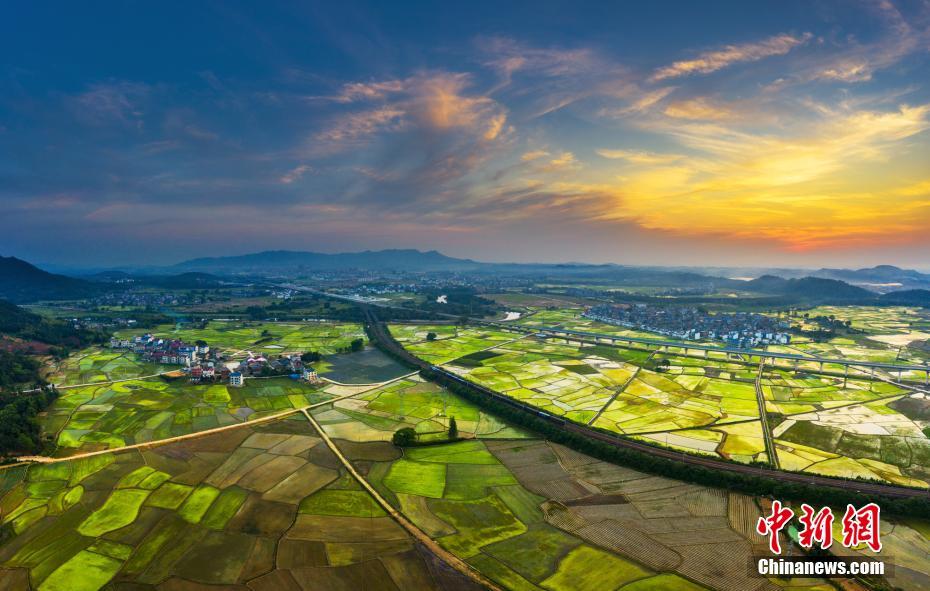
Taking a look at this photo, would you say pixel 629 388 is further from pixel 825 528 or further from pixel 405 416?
pixel 825 528

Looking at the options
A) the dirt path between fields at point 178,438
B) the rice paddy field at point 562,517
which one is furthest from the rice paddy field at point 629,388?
the dirt path between fields at point 178,438

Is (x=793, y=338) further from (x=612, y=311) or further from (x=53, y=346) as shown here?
(x=53, y=346)

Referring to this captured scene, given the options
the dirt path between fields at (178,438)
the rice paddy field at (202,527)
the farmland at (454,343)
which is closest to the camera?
the rice paddy field at (202,527)

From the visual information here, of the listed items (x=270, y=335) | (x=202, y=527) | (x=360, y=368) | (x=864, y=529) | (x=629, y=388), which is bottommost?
(x=202, y=527)

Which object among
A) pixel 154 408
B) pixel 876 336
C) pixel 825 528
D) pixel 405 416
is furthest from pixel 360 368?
pixel 876 336

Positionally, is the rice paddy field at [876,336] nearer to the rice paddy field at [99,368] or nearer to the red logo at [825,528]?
the red logo at [825,528]
